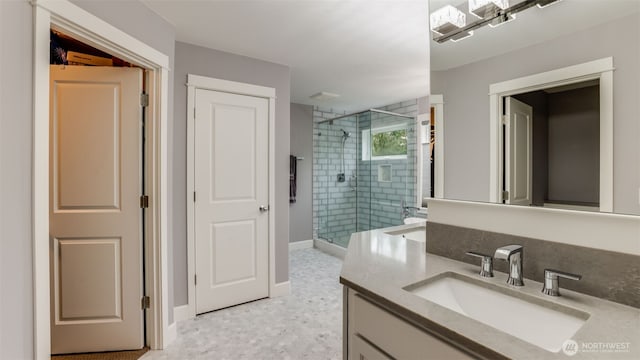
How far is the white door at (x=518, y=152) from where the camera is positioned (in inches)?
44.5

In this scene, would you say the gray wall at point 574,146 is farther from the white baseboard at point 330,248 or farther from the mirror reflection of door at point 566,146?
the white baseboard at point 330,248

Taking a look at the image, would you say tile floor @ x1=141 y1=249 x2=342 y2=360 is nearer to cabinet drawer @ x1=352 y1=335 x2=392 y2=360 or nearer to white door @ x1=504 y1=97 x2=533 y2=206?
cabinet drawer @ x1=352 y1=335 x2=392 y2=360

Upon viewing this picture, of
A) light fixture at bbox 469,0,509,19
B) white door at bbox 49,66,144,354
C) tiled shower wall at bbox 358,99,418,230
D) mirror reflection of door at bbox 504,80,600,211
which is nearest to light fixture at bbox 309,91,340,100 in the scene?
tiled shower wall at bbox 358,99,418,230

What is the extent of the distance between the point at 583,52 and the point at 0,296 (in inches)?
89.4

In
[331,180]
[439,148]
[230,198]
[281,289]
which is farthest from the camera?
[331,180]

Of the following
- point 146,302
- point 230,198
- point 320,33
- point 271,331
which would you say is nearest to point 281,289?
point 271,331

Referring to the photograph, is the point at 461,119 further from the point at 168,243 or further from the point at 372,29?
the point at 168,243

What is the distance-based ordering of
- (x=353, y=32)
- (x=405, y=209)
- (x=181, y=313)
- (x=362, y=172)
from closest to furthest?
(x=353, y=32)
(x=181, y=313)
(x=405, y=209)
(x=362, y=172)

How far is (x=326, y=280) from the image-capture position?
3551 millimetres

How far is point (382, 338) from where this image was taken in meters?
0.99

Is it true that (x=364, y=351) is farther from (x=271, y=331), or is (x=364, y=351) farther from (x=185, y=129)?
(x=185, y=129)

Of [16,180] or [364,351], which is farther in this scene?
[16,180]

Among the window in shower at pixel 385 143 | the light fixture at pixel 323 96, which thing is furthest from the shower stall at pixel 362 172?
the light fixture at pixel 323 96

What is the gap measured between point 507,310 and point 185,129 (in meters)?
2.55
